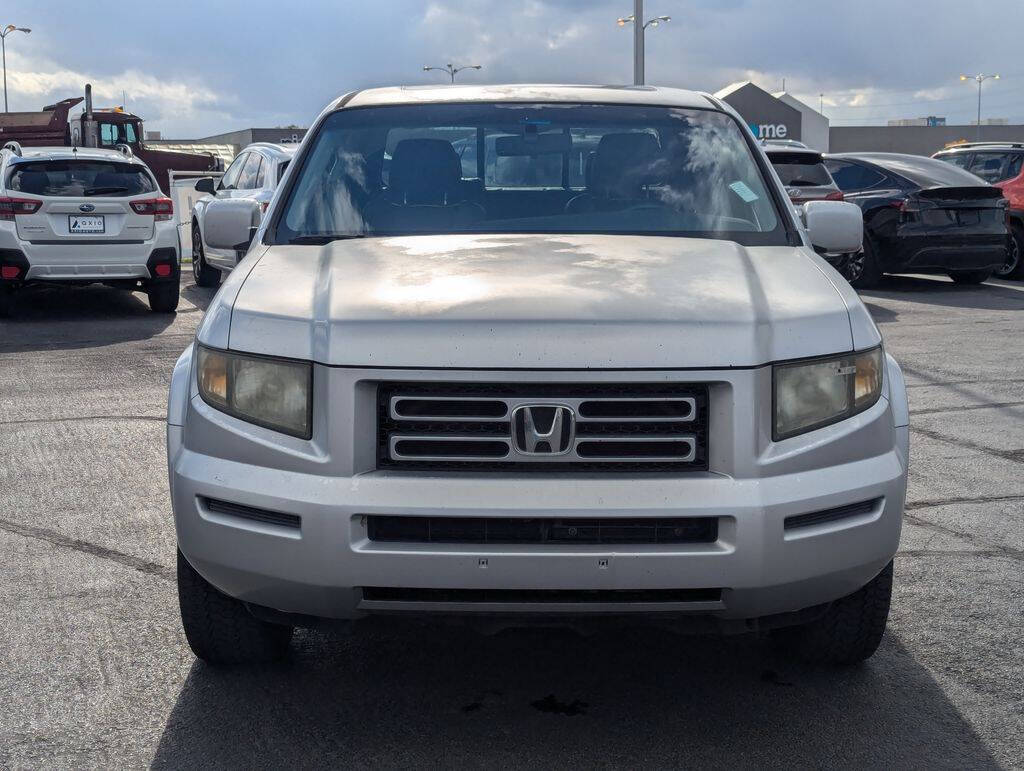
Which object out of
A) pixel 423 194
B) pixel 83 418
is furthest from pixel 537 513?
pixel 83 418

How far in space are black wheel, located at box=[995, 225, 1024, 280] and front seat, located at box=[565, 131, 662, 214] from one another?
1353cm

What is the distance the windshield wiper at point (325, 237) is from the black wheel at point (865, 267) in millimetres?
11604

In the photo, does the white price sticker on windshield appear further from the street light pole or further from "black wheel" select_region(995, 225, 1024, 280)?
the street light pole

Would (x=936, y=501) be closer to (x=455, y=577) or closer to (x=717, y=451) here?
(x=717, y=451)

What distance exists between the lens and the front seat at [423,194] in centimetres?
443

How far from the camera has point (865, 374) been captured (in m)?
3.52

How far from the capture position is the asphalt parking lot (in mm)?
3445

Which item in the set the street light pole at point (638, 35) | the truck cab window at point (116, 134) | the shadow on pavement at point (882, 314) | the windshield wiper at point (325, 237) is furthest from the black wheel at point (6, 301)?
the truck cab window at point (116, 134)

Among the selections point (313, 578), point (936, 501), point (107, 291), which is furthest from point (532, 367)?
point (107, 291)

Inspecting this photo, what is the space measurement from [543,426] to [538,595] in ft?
1.35

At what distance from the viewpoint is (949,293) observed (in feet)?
51.6

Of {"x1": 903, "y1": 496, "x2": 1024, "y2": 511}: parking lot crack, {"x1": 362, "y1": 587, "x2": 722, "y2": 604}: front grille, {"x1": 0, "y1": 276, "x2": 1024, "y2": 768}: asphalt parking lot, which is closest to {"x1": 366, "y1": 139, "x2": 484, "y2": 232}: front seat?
{"x1": 0, "y1": 276, "x2": 1024, "y2": 768}: asphalt parking lot

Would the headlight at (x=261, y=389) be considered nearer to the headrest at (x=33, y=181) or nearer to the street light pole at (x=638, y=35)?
the headrest at (x=33, y=181)

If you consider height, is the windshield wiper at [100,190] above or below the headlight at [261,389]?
above
